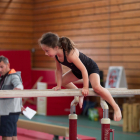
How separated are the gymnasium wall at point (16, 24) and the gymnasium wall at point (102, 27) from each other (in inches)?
21.5

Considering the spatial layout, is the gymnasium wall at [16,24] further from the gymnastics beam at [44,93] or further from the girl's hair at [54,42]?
the gymnastics beam at [44,93]

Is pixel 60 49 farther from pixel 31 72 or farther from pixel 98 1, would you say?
pixel 31 72

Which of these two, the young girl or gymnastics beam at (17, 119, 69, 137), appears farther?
gymnastics beam at (17, 119, 69, 137)

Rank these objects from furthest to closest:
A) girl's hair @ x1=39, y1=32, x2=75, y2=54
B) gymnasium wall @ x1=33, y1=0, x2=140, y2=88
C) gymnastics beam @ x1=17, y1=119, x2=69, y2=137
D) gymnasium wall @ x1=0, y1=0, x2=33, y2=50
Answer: gymnasium wall @ x1=0, y1=0, x2=33, y2=50 < gymnasium wall @ x1=33, y1=0, x2=140, y2=88 < gymnastics beam @ x1=17, y1=119, x2=69, y2=137 < girl's hair @ x1=39, y1=32, x2=75, y2=54

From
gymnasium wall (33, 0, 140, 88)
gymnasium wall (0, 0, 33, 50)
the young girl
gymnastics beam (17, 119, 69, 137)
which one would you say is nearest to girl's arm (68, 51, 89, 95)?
the young girl

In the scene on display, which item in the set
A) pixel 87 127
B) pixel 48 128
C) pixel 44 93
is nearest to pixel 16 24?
pixel 87 127

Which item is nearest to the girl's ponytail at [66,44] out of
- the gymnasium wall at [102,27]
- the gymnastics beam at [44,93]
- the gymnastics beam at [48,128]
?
the gymnastics beam at [44,93]

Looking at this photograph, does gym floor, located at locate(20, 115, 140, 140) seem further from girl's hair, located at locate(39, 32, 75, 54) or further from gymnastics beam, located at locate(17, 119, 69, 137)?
girl's hair, located at locate(39, 32, 75, 54)

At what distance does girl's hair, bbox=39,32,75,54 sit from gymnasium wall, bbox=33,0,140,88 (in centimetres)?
455

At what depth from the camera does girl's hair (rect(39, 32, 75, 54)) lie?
2.93 m

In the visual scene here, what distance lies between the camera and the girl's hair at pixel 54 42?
2926mm

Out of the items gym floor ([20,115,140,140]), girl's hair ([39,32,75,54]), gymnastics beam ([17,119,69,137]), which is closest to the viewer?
girl's hair ([39,32,75,54])

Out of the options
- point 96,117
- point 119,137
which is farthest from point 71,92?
point 96,117

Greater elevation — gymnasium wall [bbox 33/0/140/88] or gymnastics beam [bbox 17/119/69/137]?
gymnasium wall [bbox 33/0/140/88]
